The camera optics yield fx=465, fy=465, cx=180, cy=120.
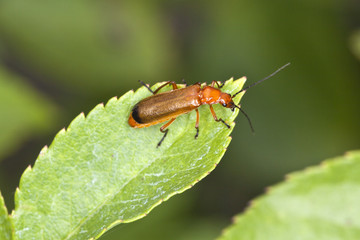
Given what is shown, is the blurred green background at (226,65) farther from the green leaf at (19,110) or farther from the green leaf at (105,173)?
the green leaf at (105,173)

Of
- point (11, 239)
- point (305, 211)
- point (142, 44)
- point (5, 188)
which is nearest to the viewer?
point (11, 239)

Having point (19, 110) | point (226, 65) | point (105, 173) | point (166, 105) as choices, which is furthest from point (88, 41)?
point (105, 173)

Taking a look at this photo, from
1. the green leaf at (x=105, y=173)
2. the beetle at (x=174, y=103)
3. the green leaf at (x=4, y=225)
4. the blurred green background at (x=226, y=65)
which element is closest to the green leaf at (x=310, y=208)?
the beetle at (x=174, y=103)

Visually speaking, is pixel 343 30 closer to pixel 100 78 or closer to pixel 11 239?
pixel 100 78

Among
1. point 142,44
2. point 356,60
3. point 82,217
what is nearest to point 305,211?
point 82,217

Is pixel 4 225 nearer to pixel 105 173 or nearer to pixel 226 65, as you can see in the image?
pixel 105 173

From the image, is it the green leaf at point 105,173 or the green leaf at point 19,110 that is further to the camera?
the green leaf at point 19,110
